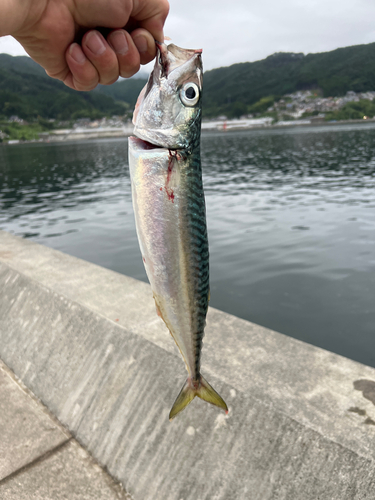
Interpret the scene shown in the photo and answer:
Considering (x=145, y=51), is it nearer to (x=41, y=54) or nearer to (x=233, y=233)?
(x=41, y=54)

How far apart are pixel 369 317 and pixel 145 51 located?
7942 millimetres

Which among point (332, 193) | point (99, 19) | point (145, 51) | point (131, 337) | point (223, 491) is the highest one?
point (99, 19)

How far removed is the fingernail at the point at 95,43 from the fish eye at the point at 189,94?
0.85 meters

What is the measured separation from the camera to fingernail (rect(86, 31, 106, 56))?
85.0 inches

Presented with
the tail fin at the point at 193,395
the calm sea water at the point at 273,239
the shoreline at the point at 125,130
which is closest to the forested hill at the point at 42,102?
the shoreline at the point at 125,130

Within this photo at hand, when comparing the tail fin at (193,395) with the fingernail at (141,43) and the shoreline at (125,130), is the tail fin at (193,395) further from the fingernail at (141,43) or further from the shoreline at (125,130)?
the shoreline at (125,130)

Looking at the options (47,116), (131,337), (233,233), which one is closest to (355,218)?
(233,233)

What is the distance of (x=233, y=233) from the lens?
15219mm

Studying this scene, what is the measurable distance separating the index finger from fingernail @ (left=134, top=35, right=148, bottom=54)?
9 cm

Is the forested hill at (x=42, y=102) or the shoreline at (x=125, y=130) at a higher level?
the forested hill at (x=42, y=102)

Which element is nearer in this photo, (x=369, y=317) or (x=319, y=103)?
(x=369, y=317)

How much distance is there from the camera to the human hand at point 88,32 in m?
2.04

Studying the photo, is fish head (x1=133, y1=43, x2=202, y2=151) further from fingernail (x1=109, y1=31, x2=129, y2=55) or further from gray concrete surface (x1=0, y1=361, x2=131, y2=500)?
gray concrete surface (x1=0, y1=361, x2=131, y2=500)

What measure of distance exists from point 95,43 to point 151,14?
0.38 metres
